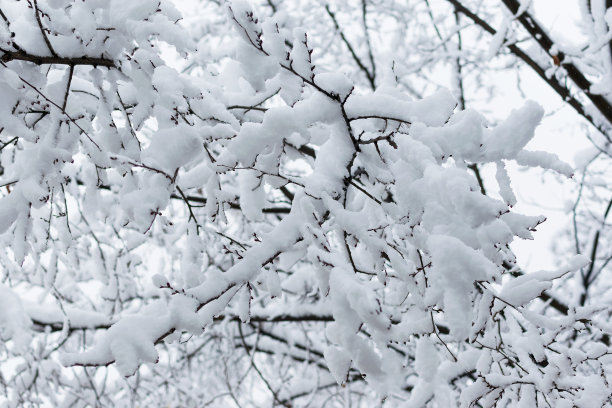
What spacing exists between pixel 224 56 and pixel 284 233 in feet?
12.7

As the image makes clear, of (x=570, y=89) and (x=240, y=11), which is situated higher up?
(x=570, y=89)

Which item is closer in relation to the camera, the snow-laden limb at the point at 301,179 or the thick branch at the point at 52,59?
the snow-laden limb at the point at 301,179

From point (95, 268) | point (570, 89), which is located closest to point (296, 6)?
point (570, 89)

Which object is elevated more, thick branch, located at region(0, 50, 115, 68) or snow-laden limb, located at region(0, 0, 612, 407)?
thick branch, located at region(0, 50, 115, 68)

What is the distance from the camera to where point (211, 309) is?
4.52 ft

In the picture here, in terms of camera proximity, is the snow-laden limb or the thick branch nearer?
the snow-laden limb

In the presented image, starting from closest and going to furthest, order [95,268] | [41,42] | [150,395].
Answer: [41,42]
[95,268]
[150,395]

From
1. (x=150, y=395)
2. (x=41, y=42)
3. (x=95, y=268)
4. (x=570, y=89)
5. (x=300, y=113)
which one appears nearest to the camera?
A: (x=300, y=113)

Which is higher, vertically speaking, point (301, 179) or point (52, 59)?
point (52, 59)

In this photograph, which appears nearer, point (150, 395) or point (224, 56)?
point (224, 56)

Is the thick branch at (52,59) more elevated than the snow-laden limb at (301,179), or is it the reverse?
the thick branch at (52,59)

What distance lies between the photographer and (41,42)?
4.77 ft

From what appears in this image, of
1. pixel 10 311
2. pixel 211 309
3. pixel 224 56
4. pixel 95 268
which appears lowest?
pixel 211 309

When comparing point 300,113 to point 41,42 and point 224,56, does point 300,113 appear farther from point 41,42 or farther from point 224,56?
point 224,56
